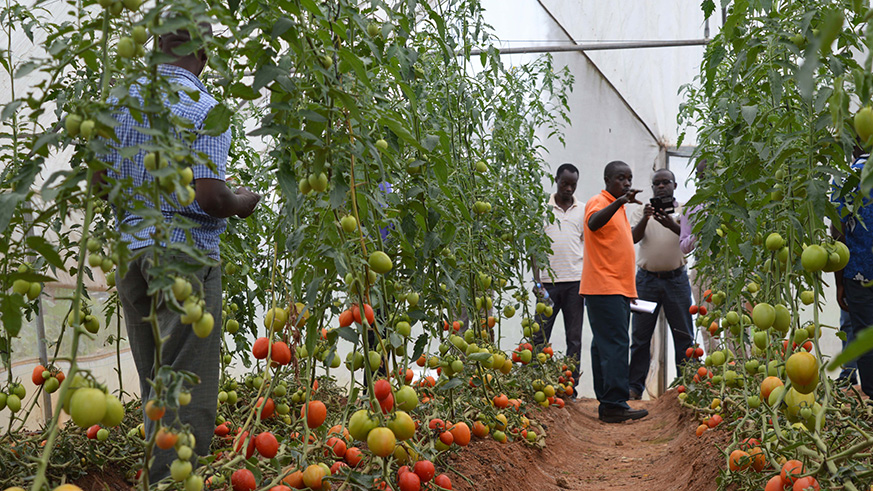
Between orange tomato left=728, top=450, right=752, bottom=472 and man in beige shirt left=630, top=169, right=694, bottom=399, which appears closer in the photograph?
orange tomato left=728, top=450, right=752, bottom=472

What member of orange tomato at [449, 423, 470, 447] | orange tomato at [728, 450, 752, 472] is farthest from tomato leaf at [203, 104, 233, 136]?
orange tomato at [728, 450, 752, 472]

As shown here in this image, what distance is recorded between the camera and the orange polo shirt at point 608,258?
12.5ft

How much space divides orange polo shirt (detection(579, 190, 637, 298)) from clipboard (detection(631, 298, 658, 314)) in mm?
612

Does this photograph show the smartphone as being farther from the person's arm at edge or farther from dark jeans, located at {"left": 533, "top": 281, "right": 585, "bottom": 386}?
dark jeans, located at {"left": 533, "top": 281, "right": 585, "bottom": 386}

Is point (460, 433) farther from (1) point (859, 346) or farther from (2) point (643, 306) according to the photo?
(2) point (643, 306)

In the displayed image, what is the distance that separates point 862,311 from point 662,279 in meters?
2.07

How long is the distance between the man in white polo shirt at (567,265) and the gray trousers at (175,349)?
312 cm

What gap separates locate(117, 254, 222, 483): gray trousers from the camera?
1.62 meters

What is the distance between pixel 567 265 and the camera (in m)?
4.77

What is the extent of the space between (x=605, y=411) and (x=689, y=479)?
5.81 feet

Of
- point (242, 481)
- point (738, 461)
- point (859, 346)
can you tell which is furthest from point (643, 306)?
point (859, 346)

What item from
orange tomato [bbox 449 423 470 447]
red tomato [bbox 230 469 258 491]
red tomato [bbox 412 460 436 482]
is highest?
red tomato [bbox 230 469 258 491]

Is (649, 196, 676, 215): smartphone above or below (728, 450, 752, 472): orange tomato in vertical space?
above

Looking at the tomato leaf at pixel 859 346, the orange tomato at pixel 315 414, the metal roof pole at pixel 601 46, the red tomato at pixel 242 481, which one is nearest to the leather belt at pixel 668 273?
the metal roof pole at pixel 601 46
